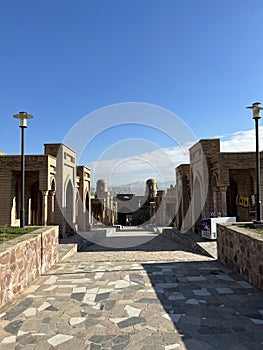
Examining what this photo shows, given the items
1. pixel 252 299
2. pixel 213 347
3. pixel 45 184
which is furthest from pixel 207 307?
pixel 45 184

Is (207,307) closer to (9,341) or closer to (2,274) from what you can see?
(9,341)

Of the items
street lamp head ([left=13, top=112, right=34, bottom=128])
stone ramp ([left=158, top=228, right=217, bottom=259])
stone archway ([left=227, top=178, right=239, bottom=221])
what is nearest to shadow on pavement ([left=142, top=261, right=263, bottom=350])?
stone ramp ([left=158, top=228, right=217, bottom=259])

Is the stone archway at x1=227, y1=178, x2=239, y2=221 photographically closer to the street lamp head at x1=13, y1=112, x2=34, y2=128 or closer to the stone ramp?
the stone ramp

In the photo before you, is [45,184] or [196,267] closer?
[196,267]

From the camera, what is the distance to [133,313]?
425cm

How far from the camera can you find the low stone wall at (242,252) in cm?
543

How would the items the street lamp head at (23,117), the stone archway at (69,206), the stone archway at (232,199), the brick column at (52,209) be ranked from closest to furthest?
1. the street lamp head at (23,117)
2. the brick column at (52,209)
3. the stone archway at (69,206)
4. the stone archway at (232,199)

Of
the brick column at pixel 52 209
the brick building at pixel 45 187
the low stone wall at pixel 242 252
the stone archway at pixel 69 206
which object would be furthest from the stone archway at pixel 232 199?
the low stone wall at pixel 242 252

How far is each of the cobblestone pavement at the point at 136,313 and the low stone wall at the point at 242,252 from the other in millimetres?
224

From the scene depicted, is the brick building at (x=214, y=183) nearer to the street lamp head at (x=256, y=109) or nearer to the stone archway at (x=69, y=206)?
the street lamp head at (x=256, y=109)

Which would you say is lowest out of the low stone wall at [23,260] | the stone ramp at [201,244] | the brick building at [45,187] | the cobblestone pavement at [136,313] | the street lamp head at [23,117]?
the stone ramp at [201,244]

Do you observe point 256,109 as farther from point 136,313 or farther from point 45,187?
point 45,187

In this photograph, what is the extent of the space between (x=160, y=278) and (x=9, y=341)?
138 inches

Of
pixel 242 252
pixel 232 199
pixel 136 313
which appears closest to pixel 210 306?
pixel 136 313
